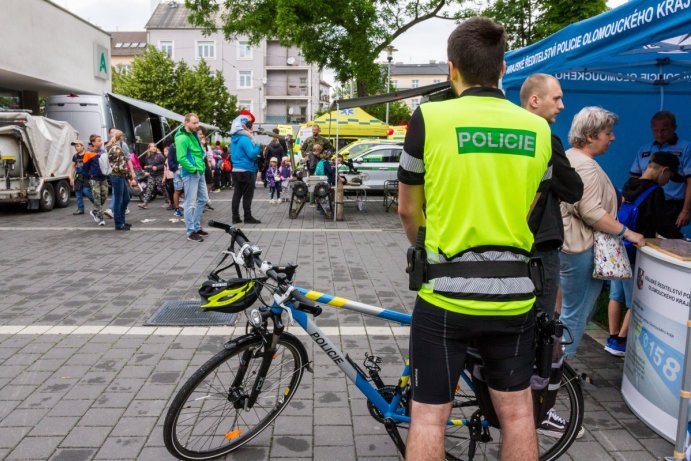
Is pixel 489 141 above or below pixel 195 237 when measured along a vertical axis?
above

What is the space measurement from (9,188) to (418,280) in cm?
1308

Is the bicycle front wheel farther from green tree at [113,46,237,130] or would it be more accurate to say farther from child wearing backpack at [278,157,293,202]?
green tree at [113,46,237,130]

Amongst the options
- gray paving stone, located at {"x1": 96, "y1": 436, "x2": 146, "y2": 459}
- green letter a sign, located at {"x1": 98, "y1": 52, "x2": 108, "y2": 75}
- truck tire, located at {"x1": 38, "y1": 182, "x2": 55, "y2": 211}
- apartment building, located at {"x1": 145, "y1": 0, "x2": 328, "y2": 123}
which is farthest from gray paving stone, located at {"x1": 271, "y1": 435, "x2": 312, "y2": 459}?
apartment building, located at {"x1": 145, "y1": 0, "x2": 328, "y2": 123}

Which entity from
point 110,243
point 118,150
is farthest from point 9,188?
point 110,243

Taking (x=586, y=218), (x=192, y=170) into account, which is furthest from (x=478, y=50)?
(x=192, y=170)

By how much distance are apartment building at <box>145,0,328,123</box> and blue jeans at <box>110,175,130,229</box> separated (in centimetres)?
5310

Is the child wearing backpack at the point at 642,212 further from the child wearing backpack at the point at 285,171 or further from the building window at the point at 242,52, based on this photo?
the building window at the point at 242,52

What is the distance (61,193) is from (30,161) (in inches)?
48.5

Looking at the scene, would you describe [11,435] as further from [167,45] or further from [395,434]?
[167,45]

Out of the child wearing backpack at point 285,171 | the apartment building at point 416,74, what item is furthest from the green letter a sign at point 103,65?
the apartment building at point 416,74

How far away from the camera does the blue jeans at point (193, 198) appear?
9.42 meters

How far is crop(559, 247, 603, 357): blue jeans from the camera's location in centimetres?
371

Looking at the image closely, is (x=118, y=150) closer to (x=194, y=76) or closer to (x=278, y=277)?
(x=278, y=277)

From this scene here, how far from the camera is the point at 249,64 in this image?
66688mm
